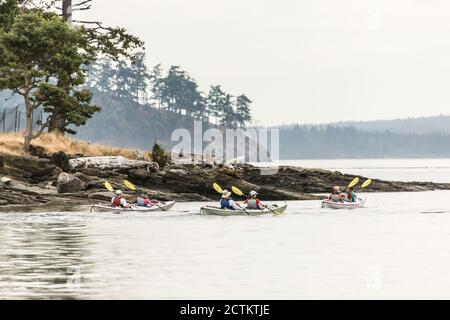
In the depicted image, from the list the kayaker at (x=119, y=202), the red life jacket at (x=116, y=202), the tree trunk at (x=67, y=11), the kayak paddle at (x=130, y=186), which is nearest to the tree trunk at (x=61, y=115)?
the tree trunk at (x=67, y=11)

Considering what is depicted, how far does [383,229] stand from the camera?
44.0 m

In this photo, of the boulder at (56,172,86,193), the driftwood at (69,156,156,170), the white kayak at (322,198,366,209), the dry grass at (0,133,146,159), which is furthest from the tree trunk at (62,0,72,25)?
the white kayak at (322,198,366,209)

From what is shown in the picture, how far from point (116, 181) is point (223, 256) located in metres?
30.1

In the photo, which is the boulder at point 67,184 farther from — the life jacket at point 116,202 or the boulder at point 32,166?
the life jacket at point 116,202

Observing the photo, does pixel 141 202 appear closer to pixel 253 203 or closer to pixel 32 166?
pixel 253 203

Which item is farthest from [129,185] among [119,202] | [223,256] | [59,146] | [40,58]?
[223,256]

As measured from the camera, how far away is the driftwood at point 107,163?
6303 cm

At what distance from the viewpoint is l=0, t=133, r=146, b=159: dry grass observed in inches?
2524

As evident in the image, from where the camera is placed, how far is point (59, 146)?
67.5 metres

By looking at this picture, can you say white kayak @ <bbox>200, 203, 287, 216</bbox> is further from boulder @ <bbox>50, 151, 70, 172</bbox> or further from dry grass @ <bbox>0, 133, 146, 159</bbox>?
dry grass @ <bbox>0, 133, 146, 159</bbox>

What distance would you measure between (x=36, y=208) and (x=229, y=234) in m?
15.1
